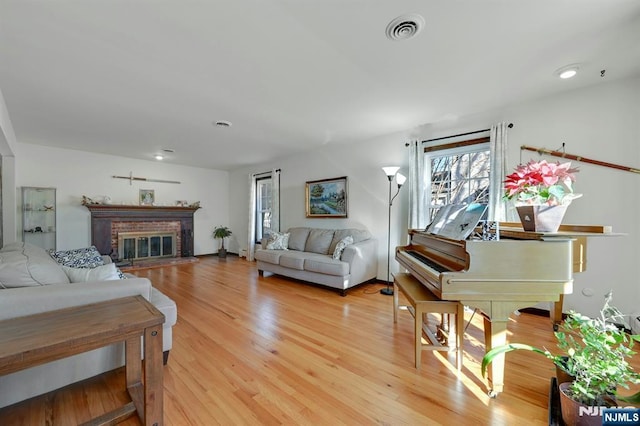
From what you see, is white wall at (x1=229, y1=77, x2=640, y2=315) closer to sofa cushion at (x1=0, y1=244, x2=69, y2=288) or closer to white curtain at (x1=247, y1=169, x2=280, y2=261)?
white curtain at (x1=247, y1=169, x2=280, y2=261)

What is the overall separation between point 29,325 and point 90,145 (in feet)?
15.3

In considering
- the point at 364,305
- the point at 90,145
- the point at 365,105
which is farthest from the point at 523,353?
the point at 90,145

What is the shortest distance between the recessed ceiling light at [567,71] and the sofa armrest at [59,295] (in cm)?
375

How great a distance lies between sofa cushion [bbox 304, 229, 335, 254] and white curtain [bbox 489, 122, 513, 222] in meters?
2.36

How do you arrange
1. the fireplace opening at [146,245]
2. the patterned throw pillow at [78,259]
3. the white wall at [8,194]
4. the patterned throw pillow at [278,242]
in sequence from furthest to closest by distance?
the fireplace opening at [146,245] → the patterned throw pillow at [278,242] → the white wall at [8,194] → the patterned throw pillow at [78,259]

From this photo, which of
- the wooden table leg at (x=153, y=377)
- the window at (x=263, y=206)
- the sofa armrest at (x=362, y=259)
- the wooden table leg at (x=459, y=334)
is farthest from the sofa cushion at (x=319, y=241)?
the wooden table leg at (x=153, y=377)

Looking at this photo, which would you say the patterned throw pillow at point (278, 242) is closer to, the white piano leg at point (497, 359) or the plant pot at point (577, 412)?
the white piano leg at point (497, 359)

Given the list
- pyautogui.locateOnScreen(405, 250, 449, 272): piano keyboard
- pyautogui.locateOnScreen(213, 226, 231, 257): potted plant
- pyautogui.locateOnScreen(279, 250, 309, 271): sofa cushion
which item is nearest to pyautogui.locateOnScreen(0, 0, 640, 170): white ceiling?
pyautogui.locateOnScreen(405, 250, 449, 272): piano keyboard

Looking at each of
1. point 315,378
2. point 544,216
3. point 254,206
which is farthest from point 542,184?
point 254,206

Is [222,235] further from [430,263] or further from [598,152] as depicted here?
[598,152]

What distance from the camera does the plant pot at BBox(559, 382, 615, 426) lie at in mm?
1156

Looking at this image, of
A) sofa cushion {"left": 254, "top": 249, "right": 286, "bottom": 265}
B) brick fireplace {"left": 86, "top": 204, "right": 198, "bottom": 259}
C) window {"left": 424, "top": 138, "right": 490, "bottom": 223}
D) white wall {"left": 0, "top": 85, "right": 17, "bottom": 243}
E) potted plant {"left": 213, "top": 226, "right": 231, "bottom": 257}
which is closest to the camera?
window {"left": 424, "top": 138, "right": 490, "bottom": 223}

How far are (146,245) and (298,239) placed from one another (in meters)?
3.68

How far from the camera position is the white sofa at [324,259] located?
363cm
